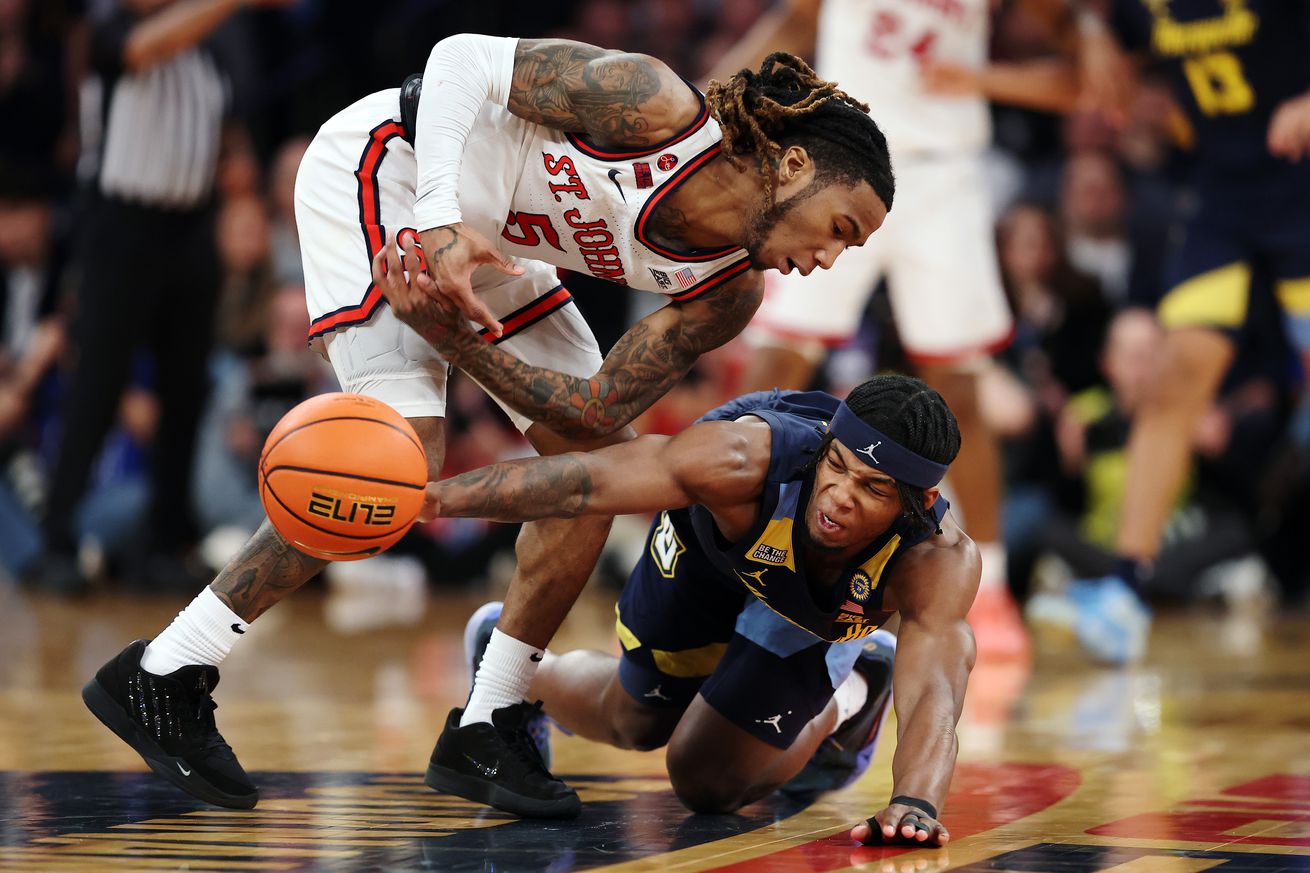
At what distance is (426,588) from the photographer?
955 centimetres

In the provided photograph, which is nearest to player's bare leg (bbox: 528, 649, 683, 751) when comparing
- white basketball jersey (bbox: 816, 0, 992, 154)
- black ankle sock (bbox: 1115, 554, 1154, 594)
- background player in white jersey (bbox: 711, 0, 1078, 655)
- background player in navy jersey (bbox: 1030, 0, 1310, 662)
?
background player in white jersey (bbox: 711, 0, 1078, 655)

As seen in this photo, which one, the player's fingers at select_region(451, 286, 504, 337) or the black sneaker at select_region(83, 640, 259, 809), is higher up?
the player's fingers at select_region(451, 286, 504, 337)

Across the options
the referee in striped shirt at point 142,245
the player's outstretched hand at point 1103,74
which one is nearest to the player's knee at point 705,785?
the player's outstretched hand at point 1103,74

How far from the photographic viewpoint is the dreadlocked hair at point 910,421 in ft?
11.2

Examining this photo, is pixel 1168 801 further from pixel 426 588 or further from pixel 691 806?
pixel 426 588

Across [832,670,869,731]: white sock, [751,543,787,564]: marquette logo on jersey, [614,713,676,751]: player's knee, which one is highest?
[751,543,787,564]: marquette logo on jersey

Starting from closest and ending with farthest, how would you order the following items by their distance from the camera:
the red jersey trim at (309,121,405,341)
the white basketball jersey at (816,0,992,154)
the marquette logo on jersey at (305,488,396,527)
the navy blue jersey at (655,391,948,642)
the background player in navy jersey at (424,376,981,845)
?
the marquette logo on jersey at (305,488,396,527) → the background player in navy jersey at (424,376,981,845) → the navy blue jersey at (655,391,948,642) → the red jersey trim at (309,121,405,341) → the white basketball jersey at (816,0,992,154)

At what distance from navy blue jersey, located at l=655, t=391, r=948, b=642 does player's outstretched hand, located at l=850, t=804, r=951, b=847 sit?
511 mm

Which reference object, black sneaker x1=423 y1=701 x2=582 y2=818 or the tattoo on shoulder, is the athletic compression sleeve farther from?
black sneaker x1=423 y1=701 x2=582 y2=818

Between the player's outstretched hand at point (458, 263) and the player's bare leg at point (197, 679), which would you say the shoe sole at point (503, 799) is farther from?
the player's outstretched hand at point (458, 263)

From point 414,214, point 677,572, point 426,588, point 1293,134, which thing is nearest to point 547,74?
point 414,214

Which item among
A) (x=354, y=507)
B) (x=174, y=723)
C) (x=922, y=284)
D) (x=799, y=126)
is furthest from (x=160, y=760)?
(x=922, y=284)

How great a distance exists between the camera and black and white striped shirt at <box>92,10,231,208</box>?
8.27 m

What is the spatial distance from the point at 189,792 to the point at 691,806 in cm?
106
